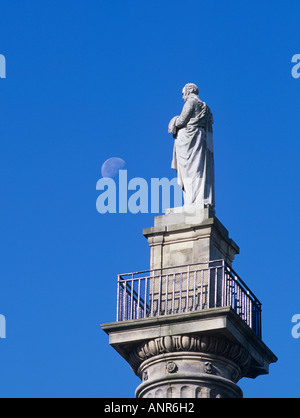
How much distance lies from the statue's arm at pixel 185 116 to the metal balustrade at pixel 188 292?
4.00 meters

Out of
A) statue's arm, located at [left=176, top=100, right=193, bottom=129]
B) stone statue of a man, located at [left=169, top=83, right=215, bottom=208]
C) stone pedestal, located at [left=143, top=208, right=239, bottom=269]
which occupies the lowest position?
stone pedestal, located at [left=143, top=208, right=239, bottom=269]

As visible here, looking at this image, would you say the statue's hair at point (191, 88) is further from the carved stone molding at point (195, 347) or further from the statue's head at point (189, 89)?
the carved stone molding at point (195, 347)

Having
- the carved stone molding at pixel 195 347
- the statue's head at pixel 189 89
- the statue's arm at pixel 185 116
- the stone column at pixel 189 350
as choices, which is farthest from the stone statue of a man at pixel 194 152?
the carved stone molding at pixel 195 347

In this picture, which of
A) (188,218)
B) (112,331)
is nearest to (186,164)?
(188,218)

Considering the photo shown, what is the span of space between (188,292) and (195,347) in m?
1.57

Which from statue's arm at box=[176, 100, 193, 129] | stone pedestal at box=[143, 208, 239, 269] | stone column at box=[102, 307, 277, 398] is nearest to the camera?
stone column at box=[102, 307, 277, 398]

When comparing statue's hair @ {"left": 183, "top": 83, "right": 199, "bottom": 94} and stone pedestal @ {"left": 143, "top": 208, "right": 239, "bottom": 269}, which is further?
statue's hair @ {"left": 183, "top": 83, "right": 199, "bottom": 94}

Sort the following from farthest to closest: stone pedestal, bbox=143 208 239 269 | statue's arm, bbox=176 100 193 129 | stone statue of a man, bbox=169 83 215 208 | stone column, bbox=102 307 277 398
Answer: statue's arm, bbox=176 100 193 129
stone statue of a man, bbox=169 83 215 208
stone pedestal, bbox=143 208 239 269
stone column, bbox=102 307 277 398

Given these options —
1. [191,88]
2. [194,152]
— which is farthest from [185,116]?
[191,88]

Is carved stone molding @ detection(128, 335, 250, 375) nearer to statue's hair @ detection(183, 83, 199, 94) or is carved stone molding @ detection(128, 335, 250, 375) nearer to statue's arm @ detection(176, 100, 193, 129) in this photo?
statue's arm @ detection(176, 100, 193, 129)

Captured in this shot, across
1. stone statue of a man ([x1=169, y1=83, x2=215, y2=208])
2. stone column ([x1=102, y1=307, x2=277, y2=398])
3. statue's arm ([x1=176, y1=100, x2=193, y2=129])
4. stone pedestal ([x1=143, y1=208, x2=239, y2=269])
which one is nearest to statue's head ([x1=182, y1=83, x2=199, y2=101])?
stone statue of a man ([x1=169, y1=83, x2=215, y2=208])

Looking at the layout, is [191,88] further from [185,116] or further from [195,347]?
[195,347]

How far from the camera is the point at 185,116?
185 feet

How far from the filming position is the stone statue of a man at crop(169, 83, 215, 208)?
55.6 metres
